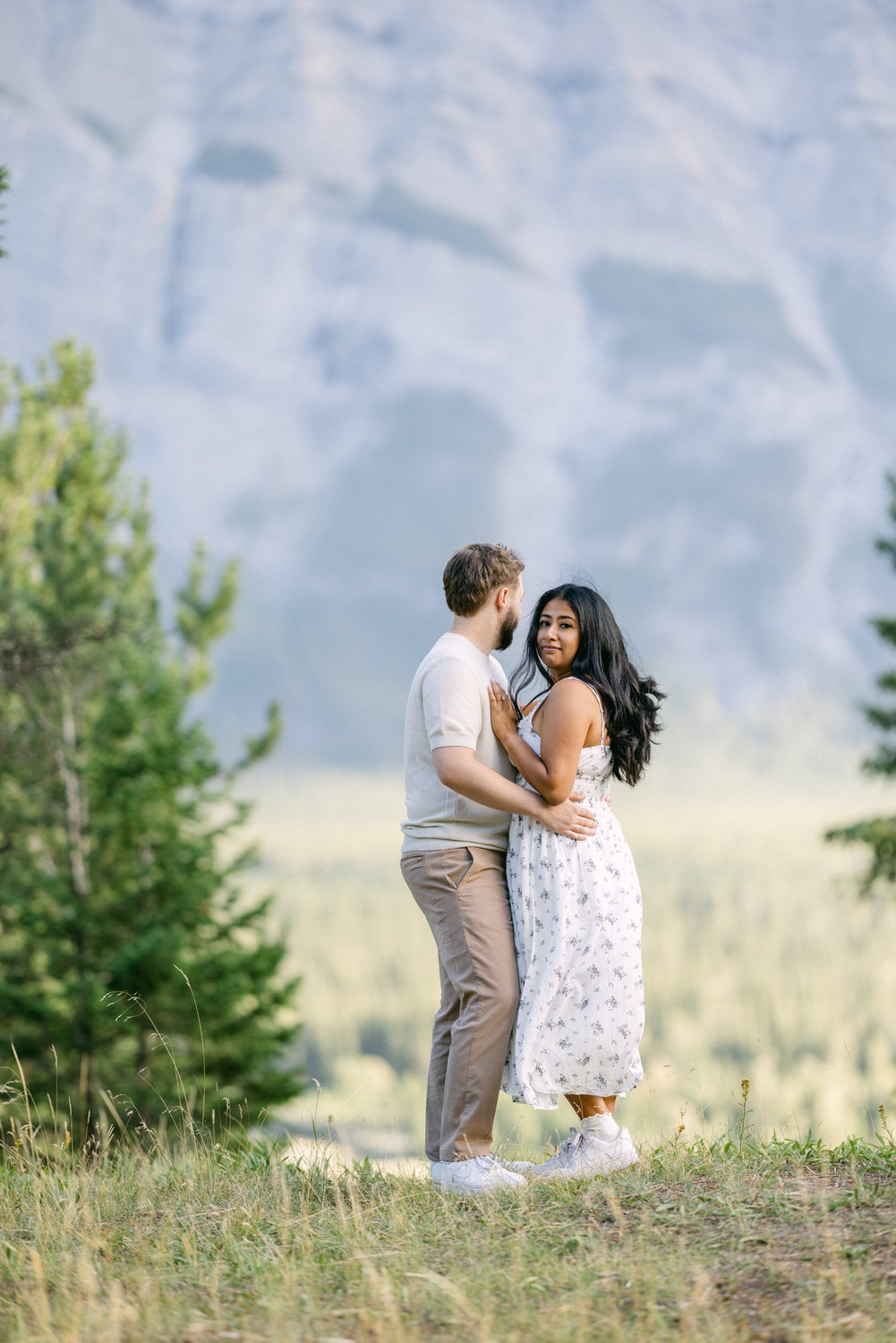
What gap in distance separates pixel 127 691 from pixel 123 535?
11.3 feet

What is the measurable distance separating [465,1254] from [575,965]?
101cm

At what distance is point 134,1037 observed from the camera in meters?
16.7

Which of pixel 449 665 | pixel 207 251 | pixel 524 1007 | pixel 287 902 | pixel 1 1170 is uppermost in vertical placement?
pixel 207 251

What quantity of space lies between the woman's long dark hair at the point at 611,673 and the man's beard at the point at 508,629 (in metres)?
0.06

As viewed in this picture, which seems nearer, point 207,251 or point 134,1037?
point 134,1037

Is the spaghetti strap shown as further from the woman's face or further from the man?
the man

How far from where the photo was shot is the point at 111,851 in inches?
725

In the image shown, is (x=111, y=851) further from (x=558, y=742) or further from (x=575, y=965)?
(x=558, y=742)

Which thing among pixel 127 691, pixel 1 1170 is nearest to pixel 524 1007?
pixel 1 1170

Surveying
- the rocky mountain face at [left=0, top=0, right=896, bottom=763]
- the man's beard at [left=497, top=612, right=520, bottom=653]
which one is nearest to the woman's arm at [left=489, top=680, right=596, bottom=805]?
the man's beard at [left=497, top=612, right=520, bottom=653]

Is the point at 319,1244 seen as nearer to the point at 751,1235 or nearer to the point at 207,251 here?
the point at 751,1235

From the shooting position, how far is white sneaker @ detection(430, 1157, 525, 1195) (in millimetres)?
4016

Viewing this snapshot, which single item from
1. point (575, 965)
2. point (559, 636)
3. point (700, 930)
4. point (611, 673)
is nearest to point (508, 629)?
point (559, 636)

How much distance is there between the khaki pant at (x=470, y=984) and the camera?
4105mm
